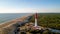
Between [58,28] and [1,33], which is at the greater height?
[1,33]

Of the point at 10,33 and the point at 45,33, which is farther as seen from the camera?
the point at 45,33

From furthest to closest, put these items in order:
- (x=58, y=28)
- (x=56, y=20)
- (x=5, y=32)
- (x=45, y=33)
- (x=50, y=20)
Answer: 1. (x=50, y=20)
2. (x=56, y=20)
3. (x=58, y=28)
4. (x=45, y=33)
5. (x=5, y=32)

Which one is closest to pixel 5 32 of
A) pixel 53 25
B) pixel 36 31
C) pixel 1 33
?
pixel 1 33

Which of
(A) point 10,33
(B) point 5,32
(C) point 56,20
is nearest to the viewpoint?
(B) point 5,32

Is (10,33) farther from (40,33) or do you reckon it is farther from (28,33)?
(40,33)

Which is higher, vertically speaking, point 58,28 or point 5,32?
point 5,32

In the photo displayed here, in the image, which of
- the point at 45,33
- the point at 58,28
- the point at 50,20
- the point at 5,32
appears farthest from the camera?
the point at 50,20

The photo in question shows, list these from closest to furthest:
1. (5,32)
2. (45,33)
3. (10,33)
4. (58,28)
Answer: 1. (5,32)
2. (10,33)
3. (45,33)
4. (58,28)

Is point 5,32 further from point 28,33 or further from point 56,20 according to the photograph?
point 56,20

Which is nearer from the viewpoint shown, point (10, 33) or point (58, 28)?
point (10, 33)
